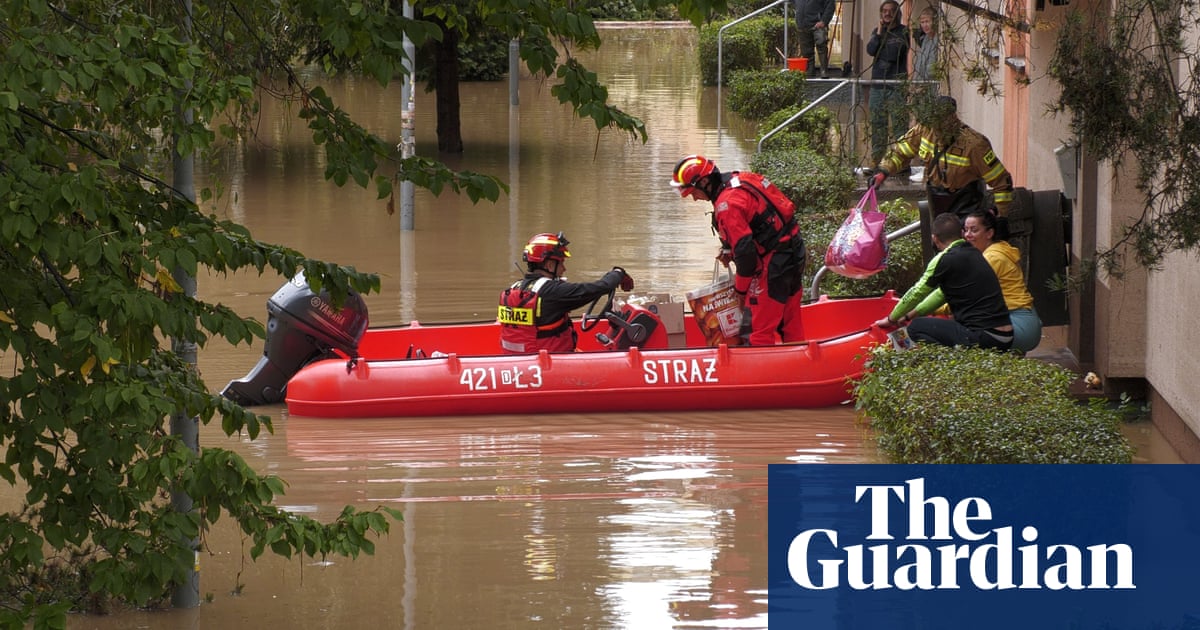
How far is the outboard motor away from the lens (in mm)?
10352

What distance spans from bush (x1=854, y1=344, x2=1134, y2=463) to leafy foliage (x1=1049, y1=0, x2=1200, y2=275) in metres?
1.00

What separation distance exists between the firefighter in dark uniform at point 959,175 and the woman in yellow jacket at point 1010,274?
0.15 metres

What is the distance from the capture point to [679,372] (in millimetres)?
10203

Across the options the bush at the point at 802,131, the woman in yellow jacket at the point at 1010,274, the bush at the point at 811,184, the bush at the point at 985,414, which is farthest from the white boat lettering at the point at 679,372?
the bush at the point at 802,131

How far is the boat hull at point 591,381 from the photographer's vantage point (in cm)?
1016

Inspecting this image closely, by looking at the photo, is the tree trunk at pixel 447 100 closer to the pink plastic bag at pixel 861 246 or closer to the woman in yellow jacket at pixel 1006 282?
the pink plastic bag at pixel 861 246

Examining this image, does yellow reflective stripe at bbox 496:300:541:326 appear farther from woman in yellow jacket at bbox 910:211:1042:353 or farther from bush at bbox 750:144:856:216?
bush at bbox 750:144:856:216

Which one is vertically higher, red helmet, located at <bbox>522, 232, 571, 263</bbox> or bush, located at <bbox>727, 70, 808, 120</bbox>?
bush, located at <bbox>727, 70, 808, 120</bbox>

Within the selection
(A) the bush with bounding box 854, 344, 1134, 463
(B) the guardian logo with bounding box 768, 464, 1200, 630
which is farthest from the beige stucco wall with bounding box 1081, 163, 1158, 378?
(B) the guardian logo with bounding box 768, 464, 1200, 630

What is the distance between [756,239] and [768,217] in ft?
0.60

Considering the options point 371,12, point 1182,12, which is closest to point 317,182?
point 1182,12

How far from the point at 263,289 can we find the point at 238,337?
9.84 meters

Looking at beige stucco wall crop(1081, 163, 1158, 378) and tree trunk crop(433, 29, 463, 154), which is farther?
tree trunk crop(433, 29, 463, 154)

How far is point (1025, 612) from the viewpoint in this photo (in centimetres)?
637
